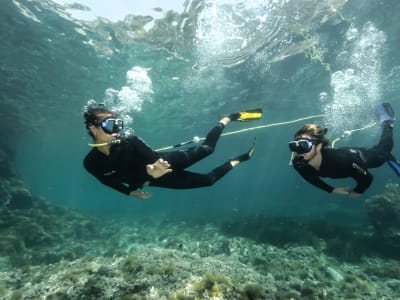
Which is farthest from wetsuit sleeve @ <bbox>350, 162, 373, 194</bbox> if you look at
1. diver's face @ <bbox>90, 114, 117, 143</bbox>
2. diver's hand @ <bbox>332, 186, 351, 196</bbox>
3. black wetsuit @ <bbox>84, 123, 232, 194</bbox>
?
diver's face @ <bbox>90, 114, 117, 143</bbox>

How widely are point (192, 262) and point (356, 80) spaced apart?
1046 inches

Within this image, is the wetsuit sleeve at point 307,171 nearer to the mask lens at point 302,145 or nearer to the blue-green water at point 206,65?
the mask lens at point 302,145

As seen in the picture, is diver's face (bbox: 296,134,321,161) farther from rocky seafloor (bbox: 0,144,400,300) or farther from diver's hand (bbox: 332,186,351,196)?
rocky seafloor (bbox: 0,144,400,300)

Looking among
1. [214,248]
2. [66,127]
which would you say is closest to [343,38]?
[214,248]

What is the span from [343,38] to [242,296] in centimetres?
1961

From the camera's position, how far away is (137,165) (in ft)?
16.4

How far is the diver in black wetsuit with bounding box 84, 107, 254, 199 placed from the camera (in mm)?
4707

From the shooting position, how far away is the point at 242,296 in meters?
4.83

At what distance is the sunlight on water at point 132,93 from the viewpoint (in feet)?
70.9

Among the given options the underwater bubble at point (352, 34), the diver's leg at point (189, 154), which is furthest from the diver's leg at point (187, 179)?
the underwater bubble at point (352, 34)

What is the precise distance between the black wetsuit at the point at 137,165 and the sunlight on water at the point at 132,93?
1634 centimetres

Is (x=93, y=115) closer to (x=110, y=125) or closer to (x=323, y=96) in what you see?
(x=110, y=125)

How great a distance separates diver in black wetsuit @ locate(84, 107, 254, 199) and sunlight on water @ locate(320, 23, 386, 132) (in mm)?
8308

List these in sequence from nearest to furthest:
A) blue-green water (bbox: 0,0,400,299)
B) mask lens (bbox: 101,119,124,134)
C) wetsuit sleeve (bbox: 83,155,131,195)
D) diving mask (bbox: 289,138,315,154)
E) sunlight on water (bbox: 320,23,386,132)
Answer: mask lens (bbox: 101,119,124,134) < wetsuit sleeve (bbox: 83,155,131,195) < diving mask (bbox: 289,138,315,154) < blue-green water (bbox: 0,0,400,299) < sunlight on water (bbox: 320,23,386,132)
